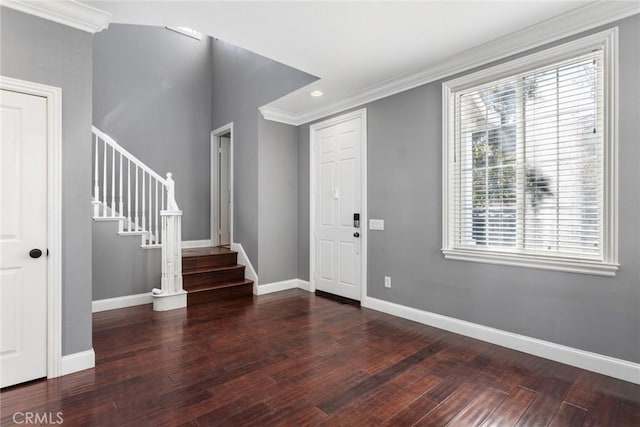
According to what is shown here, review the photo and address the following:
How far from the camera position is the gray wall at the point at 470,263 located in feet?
7.70

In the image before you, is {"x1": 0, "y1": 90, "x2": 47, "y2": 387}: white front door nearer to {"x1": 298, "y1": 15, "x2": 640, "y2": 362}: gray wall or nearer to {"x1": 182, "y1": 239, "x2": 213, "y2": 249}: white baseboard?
{"x1": 298, "y1": 15, "x2": 640, "y2": 362}: gray wall

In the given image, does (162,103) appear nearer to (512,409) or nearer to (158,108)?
(158,108)

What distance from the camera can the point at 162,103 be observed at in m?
5.67

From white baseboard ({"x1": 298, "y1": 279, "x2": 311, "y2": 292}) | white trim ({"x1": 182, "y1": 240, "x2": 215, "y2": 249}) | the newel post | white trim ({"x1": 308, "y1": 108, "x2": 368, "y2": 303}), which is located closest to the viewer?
the newel post

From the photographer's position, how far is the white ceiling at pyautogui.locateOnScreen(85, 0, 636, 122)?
95.5 inches

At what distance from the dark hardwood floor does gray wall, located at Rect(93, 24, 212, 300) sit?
1.92 metres

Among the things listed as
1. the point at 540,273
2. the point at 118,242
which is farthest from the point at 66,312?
the point at 540,273

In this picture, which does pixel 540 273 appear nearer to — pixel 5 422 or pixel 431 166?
pixel 431 166

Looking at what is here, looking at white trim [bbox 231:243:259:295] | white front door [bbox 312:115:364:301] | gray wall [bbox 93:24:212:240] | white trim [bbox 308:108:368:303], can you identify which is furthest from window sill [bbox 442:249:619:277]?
gray wall [bbox 93:24:212:240]

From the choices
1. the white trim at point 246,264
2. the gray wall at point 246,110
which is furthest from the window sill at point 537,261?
the gray wall at point 246,110

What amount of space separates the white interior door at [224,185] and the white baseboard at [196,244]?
0.80 feet

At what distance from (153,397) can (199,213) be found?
4253mm

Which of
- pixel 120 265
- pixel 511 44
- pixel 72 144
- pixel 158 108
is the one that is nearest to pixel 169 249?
pixel 120 265

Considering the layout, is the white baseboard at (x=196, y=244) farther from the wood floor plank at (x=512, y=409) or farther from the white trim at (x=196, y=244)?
the wood floor plank at (x=512, y=409)
